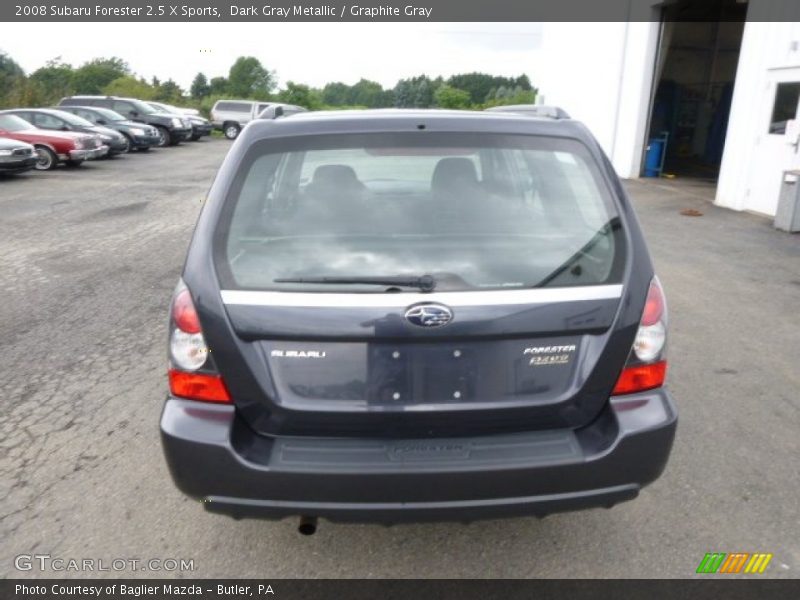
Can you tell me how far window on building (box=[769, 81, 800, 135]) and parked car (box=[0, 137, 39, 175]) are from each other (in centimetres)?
1598

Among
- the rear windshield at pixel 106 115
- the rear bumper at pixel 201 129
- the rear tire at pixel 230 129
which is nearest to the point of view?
the rear windshield at pixel 106 115

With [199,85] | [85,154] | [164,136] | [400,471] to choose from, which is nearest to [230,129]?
[164,136]

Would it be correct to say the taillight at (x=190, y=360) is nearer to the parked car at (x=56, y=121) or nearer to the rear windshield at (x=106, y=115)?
the parked car at (x=56, y=121)

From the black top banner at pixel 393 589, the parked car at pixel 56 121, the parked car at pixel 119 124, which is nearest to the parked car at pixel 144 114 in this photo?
the parked car at pixel 119 124

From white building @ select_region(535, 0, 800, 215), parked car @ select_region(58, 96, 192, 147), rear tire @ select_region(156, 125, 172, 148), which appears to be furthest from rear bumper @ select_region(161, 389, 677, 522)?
rear tire @ select_region(156, 125, 172, 148)

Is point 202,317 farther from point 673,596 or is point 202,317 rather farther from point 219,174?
point 673,596

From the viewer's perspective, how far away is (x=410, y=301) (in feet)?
7.27

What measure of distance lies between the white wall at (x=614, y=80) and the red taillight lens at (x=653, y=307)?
1470 centimetres

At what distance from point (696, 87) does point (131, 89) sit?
4163 centimetres

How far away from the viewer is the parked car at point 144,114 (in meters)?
26.8

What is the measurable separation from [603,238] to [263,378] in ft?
4.51

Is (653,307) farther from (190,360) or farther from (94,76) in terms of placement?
(94,76)

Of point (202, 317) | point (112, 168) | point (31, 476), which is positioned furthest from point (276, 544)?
point (112, 168)

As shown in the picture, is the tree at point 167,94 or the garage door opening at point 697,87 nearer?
the garage door opening at point 697,87
